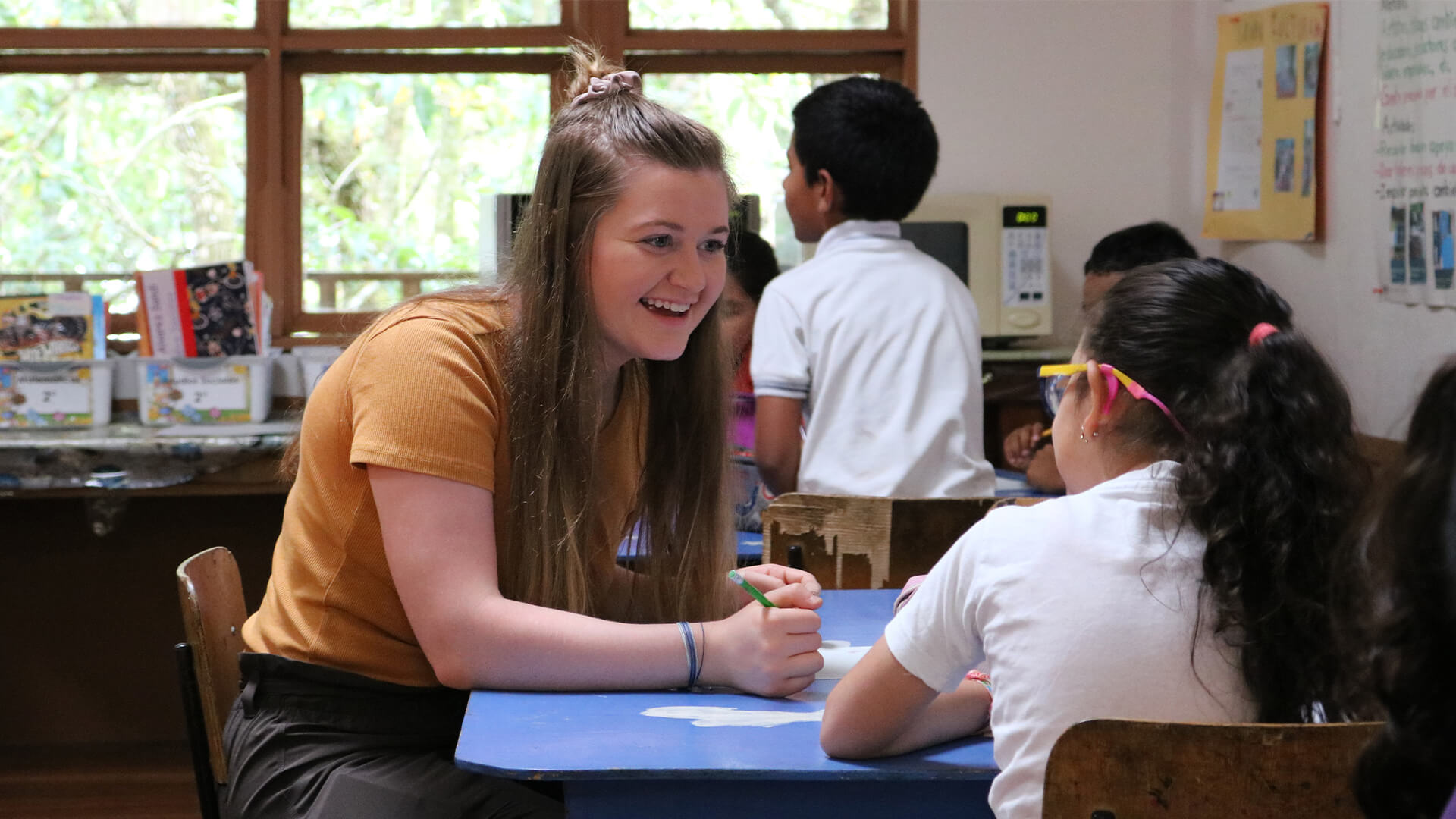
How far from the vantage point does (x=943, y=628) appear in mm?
1097

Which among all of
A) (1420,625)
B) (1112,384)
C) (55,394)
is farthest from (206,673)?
(55,394)

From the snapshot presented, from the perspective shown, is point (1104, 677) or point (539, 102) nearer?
point (1104, 677)

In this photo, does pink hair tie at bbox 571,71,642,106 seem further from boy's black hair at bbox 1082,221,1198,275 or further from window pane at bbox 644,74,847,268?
window pane at bbox 644,74,847,268

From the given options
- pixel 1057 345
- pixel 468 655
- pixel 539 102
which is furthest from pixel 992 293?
pixel 468 655

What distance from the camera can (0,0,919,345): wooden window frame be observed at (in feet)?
12.1

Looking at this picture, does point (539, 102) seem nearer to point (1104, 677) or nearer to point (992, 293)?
point (992, 293)

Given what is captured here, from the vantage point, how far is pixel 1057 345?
388cm

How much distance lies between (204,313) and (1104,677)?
277 centimetres

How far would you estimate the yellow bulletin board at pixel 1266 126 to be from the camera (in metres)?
3.12

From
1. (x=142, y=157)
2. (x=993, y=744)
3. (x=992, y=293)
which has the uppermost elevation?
(x=142, y=157)

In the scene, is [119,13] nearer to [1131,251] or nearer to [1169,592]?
[1131,251]

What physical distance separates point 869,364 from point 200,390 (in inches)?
69.0

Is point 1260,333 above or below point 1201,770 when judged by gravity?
above

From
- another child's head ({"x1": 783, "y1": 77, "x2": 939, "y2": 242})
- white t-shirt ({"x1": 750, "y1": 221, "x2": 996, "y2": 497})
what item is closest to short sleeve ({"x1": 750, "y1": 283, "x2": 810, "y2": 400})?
white t-shirt ({"x1": 750, "y1": 221, "x2": 996, "y2": 497})
